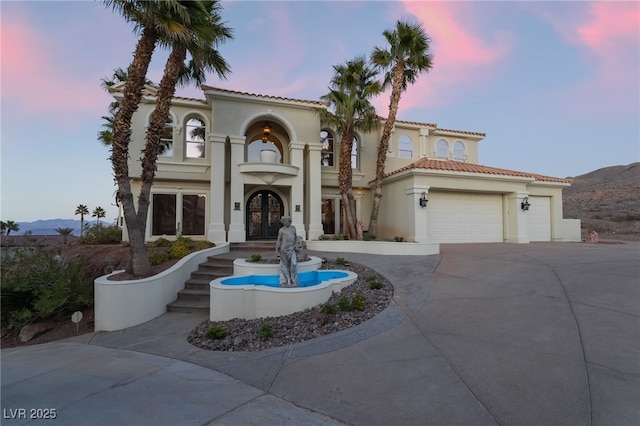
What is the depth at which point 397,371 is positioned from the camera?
4078 mm

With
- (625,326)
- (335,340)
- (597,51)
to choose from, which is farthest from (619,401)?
(597,51)

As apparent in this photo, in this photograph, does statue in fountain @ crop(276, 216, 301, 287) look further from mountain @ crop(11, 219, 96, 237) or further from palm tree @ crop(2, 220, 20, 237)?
palm tree @ crop(2, 220, 20, 237)

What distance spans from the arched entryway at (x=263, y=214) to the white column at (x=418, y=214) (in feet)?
24.0

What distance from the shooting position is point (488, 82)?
16.0 metres

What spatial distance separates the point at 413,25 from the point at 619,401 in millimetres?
14986

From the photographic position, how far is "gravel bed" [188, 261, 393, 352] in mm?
5512

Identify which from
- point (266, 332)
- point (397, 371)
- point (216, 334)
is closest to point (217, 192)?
point (216, 334)

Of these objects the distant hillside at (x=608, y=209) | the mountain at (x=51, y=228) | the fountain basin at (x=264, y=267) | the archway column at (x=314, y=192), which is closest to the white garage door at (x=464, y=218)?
the archway column at (x=314, y=192)

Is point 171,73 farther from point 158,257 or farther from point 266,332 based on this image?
point 266,332

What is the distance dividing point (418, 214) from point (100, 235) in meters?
15.2

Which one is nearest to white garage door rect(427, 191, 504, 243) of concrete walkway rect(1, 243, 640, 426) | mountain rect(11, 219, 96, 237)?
concrete walkway rect(1, 243, 640, 426)

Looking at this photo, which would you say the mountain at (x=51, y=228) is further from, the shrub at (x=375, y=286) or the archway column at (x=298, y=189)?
the shrub at (x=375, y=286)

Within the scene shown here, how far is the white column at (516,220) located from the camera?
15594mm

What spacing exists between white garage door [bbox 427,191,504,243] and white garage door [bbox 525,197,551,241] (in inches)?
93.1
